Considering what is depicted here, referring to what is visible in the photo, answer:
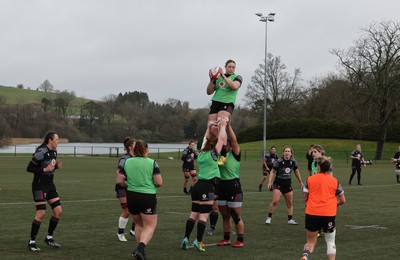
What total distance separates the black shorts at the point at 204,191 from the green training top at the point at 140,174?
61.9 inches

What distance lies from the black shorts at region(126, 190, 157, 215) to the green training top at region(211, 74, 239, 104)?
3.28 m

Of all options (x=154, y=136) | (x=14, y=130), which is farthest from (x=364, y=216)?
(x=14, y=130)

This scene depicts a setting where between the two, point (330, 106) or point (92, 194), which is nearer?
point (92, 194)

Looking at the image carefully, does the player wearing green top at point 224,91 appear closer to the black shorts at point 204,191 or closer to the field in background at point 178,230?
the black shorts at point 204,191

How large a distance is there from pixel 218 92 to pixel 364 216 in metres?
6.94

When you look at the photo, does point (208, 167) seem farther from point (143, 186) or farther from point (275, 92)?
point (275, 92)

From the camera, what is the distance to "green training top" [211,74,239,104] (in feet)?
40.1

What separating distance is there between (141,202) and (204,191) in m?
1.72

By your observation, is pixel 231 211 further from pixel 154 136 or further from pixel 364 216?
pixel 154 136

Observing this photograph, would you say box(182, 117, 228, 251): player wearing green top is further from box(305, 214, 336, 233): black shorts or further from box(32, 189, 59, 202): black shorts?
box(32, 189, 59, 202): black shorts

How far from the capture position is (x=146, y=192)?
961 centimetres

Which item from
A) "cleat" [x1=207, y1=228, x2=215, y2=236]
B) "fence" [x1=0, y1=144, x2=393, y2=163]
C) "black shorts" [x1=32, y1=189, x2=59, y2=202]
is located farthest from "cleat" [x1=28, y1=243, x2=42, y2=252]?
"fence" [x1=0, y1=144, x2=393, y2=163]

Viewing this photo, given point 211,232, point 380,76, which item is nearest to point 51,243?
point 211,232

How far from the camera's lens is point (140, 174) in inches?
376
